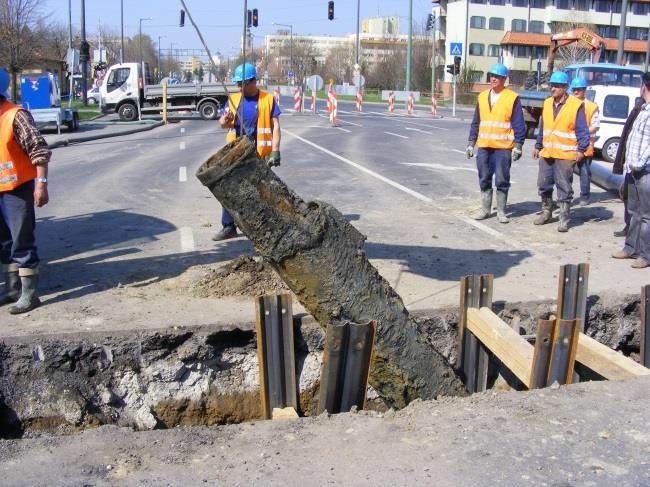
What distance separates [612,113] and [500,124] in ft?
33.3

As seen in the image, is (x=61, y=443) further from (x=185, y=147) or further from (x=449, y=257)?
(x=185, y=147)

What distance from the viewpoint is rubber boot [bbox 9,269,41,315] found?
5207mm

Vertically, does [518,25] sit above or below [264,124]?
above

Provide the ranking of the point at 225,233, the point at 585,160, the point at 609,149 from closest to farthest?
the point at 225,233, the point at 585,160, the point at 609,149

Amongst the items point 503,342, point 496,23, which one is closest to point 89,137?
point 503,342

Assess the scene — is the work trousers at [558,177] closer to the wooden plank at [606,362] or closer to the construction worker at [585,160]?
the construction worker at [585,160]

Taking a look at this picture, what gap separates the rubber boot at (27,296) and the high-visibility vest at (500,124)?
5.43 m

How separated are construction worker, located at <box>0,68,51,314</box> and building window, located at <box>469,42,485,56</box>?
262 feet

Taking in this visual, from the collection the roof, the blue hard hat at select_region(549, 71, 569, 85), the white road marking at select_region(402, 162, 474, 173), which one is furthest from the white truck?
the roof

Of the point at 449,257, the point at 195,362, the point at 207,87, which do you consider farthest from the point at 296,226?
the point at 207,87

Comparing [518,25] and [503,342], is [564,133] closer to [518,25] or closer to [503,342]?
[503,342]

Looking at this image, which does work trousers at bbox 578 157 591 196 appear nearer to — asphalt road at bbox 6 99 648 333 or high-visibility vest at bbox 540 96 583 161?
asphalt road at bbox 6 99 648 333

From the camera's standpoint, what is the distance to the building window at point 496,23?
79812 mm

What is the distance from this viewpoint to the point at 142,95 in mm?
30641
